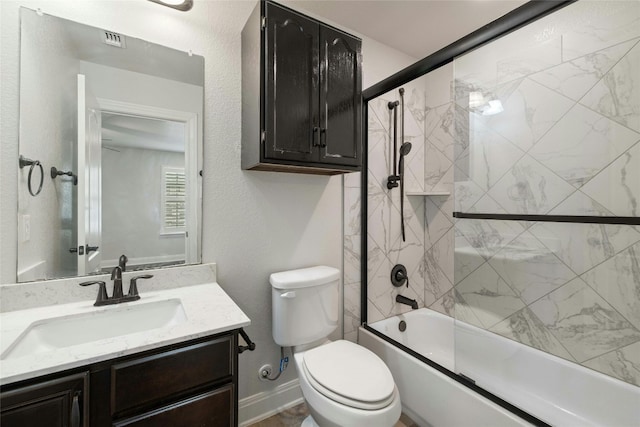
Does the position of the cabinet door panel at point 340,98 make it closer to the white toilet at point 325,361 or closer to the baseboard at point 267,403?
the white toilet at point 325,361

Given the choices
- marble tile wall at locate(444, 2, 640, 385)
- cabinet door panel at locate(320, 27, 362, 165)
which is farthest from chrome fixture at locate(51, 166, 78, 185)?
marble tile wall at locate(444, 2, 640, 385)

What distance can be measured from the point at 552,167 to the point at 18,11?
2.73m

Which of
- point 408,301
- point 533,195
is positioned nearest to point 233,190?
point 408,301

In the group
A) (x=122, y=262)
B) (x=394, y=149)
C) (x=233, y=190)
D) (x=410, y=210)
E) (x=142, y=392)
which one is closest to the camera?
(x=142, y=392)

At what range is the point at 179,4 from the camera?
1341 mm

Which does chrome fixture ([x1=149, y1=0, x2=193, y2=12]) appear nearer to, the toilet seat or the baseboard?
the toilet seat

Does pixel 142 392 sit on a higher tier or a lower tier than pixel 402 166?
lower

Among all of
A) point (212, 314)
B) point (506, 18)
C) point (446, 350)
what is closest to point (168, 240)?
point (212, 314)

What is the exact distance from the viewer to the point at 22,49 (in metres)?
1.11

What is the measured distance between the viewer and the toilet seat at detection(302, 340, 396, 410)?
44.6 inches

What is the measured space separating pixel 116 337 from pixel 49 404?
0.21 meters

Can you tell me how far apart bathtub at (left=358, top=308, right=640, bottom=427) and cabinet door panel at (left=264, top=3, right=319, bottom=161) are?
134 centimetres

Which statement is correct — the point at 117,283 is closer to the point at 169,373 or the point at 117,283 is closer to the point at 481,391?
the point at 169,373

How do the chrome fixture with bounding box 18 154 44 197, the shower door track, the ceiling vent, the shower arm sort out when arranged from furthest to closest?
the shower arm
the shower door track
the ceiling vent
the chrome fixture with bounding box 18 154 44 197
